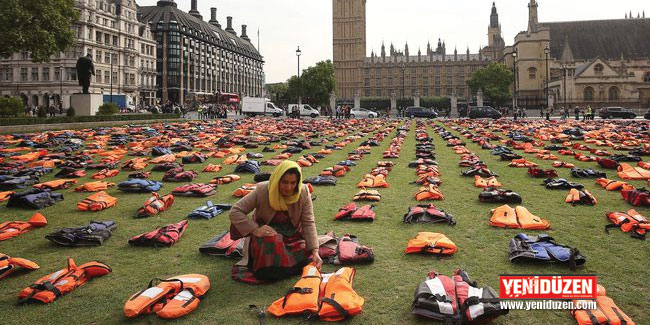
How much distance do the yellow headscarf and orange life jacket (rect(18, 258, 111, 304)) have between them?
2244 millimetres

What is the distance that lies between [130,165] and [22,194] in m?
4.66

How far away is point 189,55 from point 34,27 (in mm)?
74232

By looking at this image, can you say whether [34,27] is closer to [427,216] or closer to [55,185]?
[55,185]

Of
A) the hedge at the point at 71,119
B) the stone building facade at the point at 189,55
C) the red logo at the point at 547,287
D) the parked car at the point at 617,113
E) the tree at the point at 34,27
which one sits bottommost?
the red logo at the point at 547,287

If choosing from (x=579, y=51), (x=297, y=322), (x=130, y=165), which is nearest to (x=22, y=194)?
(x=130, y=165)

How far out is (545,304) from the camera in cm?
462

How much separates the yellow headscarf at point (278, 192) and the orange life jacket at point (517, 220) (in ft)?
12.7

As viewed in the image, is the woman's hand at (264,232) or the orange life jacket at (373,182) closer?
the woman's hand at (264,232)

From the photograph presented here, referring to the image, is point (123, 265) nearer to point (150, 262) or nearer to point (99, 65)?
point (150, 262)

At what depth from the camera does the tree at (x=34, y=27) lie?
28.1 m

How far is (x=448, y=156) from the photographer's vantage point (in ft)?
54.3

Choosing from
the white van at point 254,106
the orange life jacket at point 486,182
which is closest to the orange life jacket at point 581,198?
the orange life jacket at point 486,182

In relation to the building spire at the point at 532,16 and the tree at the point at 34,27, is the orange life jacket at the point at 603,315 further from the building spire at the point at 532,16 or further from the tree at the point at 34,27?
the building spire at the point at 532,16

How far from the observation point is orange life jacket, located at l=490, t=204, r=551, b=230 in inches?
284
